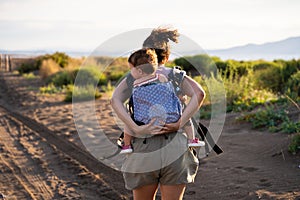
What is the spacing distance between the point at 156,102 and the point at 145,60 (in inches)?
12.2

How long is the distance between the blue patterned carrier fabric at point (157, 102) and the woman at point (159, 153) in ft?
0.20

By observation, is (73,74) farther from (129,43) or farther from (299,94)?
(129,43)

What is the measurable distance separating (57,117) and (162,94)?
9796 mm

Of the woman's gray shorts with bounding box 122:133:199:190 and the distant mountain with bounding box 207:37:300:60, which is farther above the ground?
the woman's gray shorts with bounding box 122:133:199:190

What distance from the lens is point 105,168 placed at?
7.57 metres

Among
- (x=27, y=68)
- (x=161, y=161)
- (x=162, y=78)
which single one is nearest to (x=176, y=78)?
(x=162, y=78)

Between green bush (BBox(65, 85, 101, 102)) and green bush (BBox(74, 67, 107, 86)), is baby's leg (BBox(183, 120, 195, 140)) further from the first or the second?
green bush (BBox(74, 67, 107, 86))

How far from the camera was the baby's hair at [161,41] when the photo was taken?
12.0 ft

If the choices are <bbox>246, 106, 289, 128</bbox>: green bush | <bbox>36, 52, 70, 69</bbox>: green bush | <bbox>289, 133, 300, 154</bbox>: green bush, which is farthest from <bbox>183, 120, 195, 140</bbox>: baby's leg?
<bbox>36, 52, 70, 69</bbox>: green bush

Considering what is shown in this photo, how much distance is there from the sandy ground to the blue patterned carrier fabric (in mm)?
2593

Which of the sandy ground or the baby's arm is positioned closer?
the baby's arm

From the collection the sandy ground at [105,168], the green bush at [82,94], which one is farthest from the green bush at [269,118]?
the green bush at [82,94]

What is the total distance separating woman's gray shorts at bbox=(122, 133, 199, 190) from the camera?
3.50 meters

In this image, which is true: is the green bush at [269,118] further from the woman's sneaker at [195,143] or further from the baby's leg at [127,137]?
the baby's leg at [127,137]
